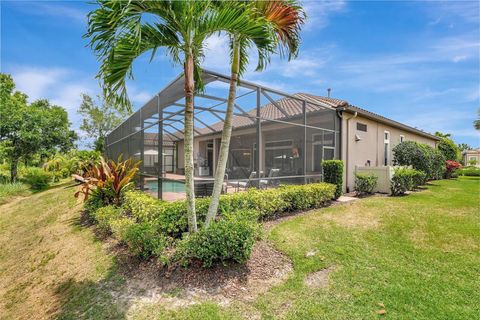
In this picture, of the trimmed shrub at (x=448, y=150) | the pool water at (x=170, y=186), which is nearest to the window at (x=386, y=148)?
the trimmed shrub at (x=448, y=150)

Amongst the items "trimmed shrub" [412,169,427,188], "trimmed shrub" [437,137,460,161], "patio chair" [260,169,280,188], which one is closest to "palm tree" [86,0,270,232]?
"patio chair" [260,169,280,188]

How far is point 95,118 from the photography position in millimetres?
30484

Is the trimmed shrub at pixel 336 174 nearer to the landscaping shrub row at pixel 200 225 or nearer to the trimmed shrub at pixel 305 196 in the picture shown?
the trimmed shrub at pixel 305 196

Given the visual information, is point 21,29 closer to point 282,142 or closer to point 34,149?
point 282,142

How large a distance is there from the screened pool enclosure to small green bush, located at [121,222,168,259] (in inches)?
99.8

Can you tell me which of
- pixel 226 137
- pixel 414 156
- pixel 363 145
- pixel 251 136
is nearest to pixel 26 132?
pixel 251 136

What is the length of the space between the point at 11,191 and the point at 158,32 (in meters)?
17.3

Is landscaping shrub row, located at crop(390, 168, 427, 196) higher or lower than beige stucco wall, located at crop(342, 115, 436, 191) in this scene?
lower

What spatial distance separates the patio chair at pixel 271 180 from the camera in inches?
298

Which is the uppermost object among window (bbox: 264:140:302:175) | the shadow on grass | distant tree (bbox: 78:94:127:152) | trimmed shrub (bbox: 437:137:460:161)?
distant tree (bbox: 78:94:127:152)

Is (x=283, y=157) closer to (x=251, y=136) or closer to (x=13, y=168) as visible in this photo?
(x=251, y=136)

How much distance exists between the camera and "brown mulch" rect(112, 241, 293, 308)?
10.8 feet

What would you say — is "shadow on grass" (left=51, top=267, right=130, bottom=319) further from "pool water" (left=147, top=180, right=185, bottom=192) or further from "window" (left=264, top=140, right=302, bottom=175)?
"window" (left=264, top=140, right=302, bottom=175)

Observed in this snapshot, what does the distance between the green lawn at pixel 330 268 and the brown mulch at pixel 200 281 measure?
6.3 inches
